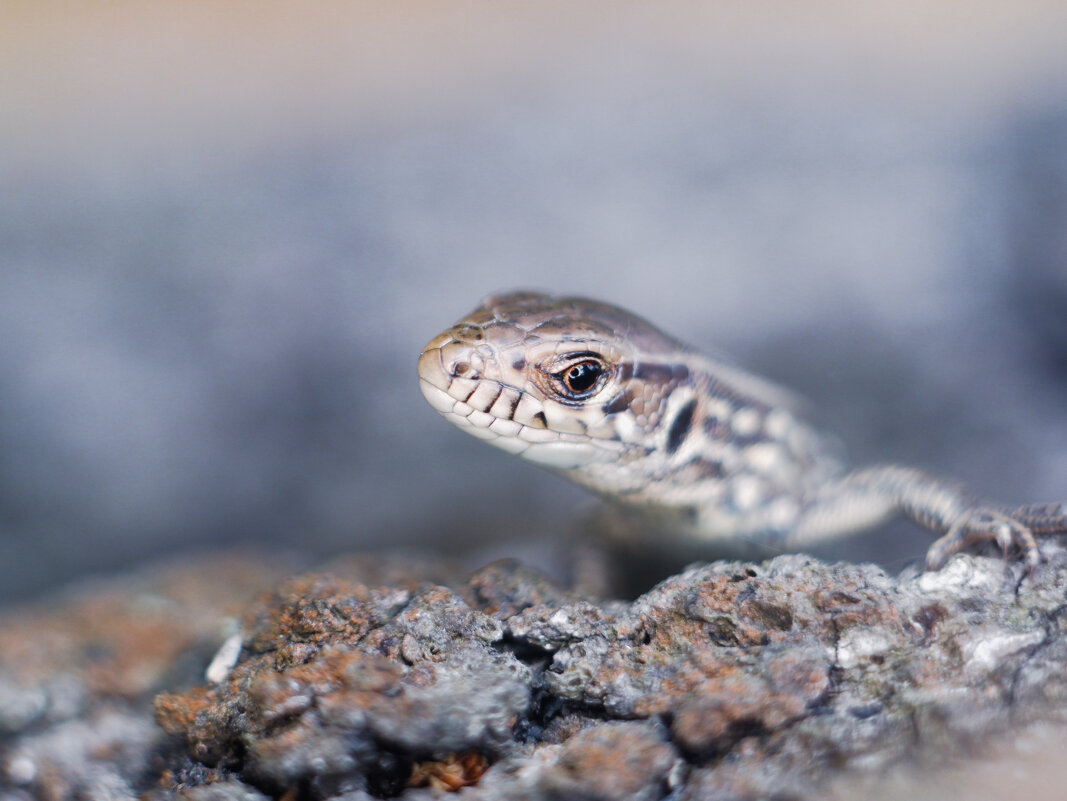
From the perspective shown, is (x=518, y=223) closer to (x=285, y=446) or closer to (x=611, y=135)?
(x=611, y=135)

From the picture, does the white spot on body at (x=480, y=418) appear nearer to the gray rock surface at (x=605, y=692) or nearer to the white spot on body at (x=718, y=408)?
the gray rock surface at (x=605, y=692)

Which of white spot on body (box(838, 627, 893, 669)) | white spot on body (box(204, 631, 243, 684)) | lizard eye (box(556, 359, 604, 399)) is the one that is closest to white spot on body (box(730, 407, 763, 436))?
lizard eye (box(556, 359, 604, 399))

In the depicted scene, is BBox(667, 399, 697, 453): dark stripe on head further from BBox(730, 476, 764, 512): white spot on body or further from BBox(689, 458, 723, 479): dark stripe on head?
BBox(730, 476, 764, 512): white spot on body

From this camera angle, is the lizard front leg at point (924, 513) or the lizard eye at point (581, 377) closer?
the lizard front leg at point (924, 513)

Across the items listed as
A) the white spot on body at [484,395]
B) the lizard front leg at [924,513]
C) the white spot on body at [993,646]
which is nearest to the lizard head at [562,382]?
the white spot on body at [484,395]

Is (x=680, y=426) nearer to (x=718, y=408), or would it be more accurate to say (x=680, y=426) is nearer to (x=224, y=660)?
(x=718, y=408)

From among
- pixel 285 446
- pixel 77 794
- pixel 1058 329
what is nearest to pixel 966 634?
pixel 77 794

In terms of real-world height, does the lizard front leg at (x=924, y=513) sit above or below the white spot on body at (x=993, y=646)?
above

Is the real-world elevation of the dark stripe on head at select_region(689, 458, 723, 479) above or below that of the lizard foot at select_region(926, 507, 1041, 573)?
above
